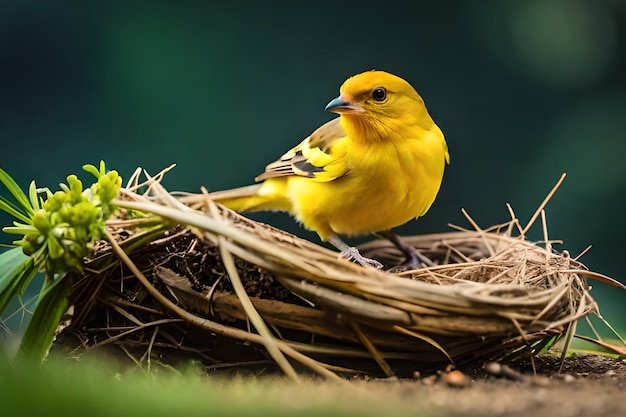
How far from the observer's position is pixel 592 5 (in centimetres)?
333

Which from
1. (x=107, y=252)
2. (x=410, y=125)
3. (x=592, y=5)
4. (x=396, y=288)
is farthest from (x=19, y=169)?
(x=592, y=5)

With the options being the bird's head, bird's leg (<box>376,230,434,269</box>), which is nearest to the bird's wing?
the bird's head

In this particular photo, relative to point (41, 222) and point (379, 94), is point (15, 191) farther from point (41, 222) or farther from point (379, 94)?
point (379, 94)

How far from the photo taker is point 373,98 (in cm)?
204

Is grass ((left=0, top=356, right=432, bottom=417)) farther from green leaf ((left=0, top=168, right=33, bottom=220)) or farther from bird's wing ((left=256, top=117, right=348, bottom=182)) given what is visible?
bird's wing ((left=256, top=117, right=348, bottom=182))

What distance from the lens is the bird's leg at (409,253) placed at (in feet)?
7.60

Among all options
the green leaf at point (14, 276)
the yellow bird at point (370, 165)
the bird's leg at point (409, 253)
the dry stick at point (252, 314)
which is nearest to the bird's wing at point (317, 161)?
the yellow bird at point (370, 165)

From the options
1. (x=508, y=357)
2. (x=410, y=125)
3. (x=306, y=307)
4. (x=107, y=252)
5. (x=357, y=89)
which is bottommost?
(x=508, y=357)

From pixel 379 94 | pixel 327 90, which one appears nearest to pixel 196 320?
pixel 379 94

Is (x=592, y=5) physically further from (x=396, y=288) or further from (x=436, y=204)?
(x=396, y=288)

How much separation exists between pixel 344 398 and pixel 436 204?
2450mm

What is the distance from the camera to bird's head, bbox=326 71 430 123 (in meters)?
2.01

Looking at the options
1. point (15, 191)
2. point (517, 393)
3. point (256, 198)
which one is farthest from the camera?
point (256, 198)

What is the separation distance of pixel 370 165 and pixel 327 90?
1336mm
